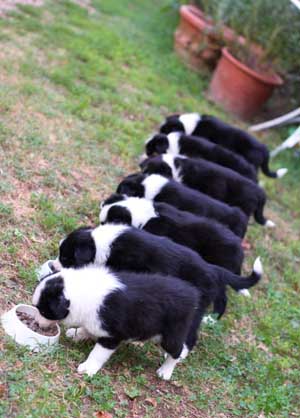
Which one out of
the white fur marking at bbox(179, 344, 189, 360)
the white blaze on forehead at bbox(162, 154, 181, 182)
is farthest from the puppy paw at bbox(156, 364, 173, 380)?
the white blaze on forehead at bbox(162, 154, 181, 182)

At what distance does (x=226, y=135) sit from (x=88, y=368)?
4128 mm

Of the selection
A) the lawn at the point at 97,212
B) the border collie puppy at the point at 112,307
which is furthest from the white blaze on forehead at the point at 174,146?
the border collie puppy at the point at 112,307

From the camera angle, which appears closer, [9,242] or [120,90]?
[9,242]

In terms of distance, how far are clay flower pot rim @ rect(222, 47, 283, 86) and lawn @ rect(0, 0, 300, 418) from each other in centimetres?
68

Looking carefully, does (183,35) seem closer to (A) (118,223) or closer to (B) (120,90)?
(B) (120,90)

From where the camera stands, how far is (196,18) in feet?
35.7

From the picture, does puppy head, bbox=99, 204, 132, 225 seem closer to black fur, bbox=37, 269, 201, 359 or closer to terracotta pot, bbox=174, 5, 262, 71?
black fur, bbox=37, 269, 201, 359

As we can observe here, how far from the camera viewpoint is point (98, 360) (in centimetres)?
354

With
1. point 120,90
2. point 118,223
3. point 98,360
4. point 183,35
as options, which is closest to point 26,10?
point 120,90

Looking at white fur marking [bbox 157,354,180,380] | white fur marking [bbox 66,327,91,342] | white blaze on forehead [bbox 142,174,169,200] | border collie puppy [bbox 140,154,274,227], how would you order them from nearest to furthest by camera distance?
white fur marking [bbox 66,327,91,342]
white fur marking [bbox 157,354,180,380]
white blaze on forehead [bbox 142,174,169,200]
border collie puppy [bbox 140,154,274,227]

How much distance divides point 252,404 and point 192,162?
2.51m

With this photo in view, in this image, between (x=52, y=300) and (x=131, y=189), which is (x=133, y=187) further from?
(x=52, y=300)

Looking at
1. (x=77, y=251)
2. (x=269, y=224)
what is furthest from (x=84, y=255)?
(x=269, y=224)

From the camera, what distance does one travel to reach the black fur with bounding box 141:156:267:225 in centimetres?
572
